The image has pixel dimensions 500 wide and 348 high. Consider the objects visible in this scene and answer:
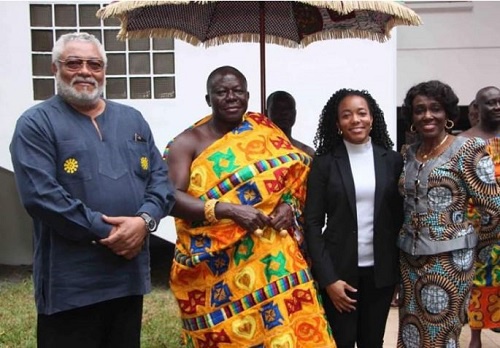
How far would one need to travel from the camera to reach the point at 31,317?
555 centimetres

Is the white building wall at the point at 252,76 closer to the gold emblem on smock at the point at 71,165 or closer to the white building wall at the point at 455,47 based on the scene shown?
the white building wall at the point at 455,47

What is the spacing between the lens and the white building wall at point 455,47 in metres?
8.03

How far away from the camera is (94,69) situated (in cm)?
256

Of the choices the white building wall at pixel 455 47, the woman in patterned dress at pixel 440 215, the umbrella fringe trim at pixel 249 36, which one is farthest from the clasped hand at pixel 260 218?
the white building wall at pixel 455 47

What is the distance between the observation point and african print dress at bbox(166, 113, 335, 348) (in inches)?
121

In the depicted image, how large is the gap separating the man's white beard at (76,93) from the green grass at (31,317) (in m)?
2.73

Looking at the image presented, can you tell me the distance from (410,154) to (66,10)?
14.9ft

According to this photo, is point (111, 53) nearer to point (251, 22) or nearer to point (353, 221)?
point (251, 22)

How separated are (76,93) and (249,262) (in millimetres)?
1240

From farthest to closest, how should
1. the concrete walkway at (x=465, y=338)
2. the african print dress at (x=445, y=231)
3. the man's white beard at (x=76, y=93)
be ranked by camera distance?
the concrete walkway at (x=465, y=338), the african print dress at (x=445, y=231), the man's white beard at (x=76, y=93)

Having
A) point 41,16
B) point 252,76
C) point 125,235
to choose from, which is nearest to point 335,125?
point 125,235

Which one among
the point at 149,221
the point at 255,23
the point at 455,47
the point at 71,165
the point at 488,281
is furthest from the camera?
the point at 455,47

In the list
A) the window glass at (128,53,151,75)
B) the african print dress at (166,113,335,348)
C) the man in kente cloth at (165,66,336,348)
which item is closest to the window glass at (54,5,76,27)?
the window glass at (128,53,151,75)

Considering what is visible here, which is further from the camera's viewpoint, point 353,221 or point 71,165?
point 353,221
